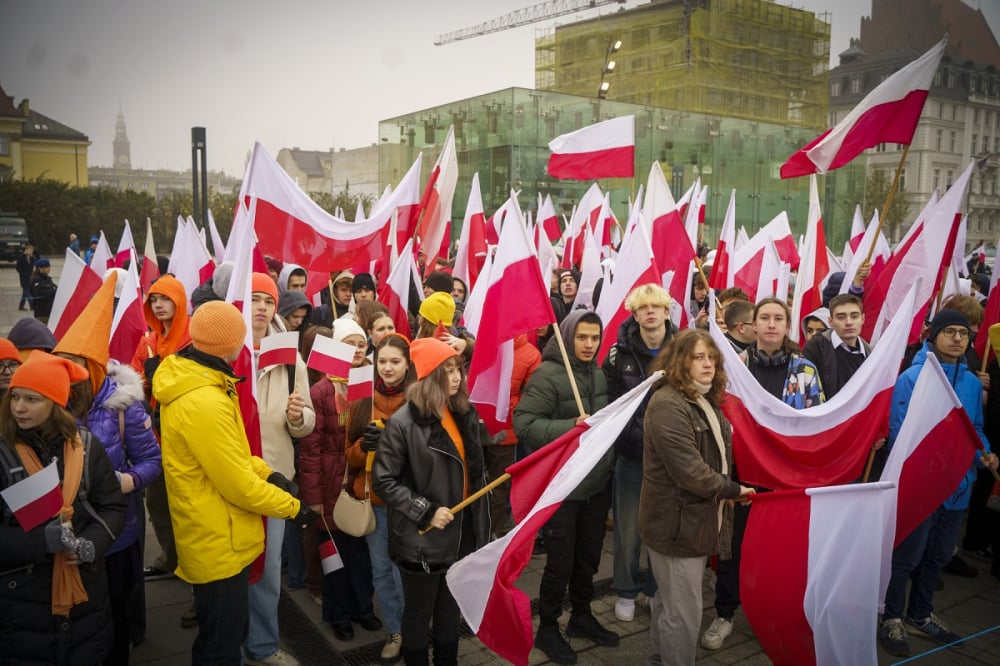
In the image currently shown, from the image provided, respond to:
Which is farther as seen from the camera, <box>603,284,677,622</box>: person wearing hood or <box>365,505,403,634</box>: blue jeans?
<box>603,284,677,622</box>: person wearing hood

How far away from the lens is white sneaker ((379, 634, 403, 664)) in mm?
4324

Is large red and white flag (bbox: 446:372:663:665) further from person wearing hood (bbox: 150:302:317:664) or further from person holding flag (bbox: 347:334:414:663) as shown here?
person wearing hood (bbox: 150:302:317:664)

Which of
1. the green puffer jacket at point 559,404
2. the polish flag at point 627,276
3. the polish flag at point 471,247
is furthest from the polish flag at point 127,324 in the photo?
the polish flag at point 471,247

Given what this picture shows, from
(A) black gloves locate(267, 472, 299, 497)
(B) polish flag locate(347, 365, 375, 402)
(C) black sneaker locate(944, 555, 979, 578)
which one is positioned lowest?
(C) black sneaker locate(944, 555, 979, 578)

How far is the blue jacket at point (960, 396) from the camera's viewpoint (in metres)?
4.73

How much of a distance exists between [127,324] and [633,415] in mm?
3442

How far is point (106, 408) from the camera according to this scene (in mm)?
3670

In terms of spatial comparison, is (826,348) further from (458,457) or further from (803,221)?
(803,221)

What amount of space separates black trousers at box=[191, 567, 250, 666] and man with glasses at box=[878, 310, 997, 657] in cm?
379

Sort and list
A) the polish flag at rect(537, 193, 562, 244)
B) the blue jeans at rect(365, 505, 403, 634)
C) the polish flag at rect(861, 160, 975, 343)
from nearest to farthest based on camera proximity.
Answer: the blue jeans at rect(365, 505, 403, 634) → the polish flag at rect(861, 160, 975, 343) → the polish flag at rect(537, 193, 562, 244)

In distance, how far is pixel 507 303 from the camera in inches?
184

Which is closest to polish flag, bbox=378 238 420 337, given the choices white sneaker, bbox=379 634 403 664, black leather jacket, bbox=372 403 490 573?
white sneaker, bbox=379 634 403 664

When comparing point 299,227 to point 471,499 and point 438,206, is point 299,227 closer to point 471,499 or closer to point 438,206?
point 438,206

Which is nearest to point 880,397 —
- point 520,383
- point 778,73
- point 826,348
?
point 826,348
